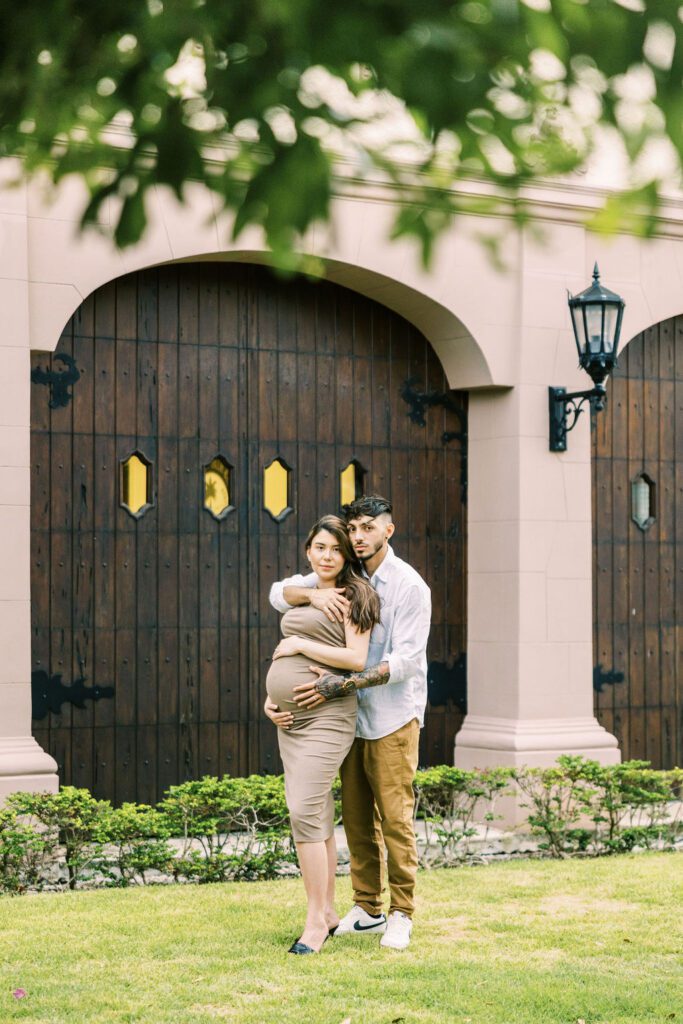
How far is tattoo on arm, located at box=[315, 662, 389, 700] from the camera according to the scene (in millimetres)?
6418

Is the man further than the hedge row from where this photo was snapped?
No

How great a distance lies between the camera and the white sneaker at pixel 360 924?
6730 mm

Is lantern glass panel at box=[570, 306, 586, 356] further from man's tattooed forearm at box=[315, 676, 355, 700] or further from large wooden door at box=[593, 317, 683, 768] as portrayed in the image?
man's tattooed forearm at box=[315, 676, 355, 700]

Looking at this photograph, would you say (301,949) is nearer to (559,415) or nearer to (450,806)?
(450,806)

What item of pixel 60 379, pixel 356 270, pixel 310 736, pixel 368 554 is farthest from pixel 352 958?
pixel 356 270

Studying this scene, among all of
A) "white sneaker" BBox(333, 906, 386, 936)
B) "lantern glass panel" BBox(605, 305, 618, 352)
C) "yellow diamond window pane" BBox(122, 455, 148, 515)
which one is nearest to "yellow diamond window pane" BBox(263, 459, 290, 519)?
"yellow diamond window pane" BBox(122, 455, 148, 515)

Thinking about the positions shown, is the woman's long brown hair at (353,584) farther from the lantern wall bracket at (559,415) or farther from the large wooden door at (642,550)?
the large wooden door at (642,550)

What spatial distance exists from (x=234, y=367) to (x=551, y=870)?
13.3ft

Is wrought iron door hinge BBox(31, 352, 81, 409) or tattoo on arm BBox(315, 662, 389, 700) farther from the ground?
wrought iron door hinge BBox(31, 352, 81, 409)

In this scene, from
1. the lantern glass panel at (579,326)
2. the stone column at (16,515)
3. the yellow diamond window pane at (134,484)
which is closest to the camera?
the stone column at (16,515)

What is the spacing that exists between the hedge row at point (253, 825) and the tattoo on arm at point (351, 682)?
209cm

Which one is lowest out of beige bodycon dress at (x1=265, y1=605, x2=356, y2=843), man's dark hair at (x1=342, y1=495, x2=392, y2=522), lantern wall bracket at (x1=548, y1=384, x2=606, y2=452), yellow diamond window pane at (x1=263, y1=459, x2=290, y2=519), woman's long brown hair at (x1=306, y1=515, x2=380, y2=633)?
beige bodycon dress at (x1=265, y1=605, x2=356, y2=843)

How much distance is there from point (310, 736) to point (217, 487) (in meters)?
3.96

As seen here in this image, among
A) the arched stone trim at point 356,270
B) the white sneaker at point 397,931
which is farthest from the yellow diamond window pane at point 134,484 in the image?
the white sneaker at point 397,931
